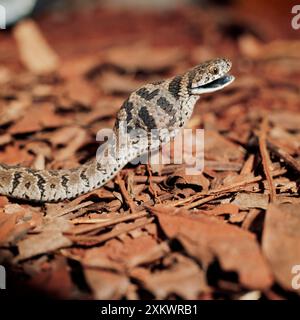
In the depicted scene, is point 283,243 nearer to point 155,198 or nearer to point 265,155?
point 155,198

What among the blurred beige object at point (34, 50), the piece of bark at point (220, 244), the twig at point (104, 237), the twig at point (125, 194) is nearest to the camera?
the piece of bark at point (220, 244)

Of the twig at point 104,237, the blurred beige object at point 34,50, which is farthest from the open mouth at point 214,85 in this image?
the blurred beige object at point 34,50

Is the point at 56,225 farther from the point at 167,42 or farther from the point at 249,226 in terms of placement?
the point at 167,42

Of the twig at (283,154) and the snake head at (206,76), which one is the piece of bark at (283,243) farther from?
the snake head at (206,76)

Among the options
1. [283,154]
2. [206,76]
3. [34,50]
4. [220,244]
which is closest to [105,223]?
[220,244]

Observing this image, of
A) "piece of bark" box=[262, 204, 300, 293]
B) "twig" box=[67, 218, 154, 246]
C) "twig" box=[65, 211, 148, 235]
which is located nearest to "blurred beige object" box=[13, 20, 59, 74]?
"twig" box=[65, 211, 148, 235]

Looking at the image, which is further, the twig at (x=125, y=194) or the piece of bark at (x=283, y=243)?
the twig at (x=125, y=194)

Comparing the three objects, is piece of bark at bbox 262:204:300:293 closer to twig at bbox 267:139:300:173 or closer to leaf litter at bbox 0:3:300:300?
leaf litter at bbox 0:3:300:300
